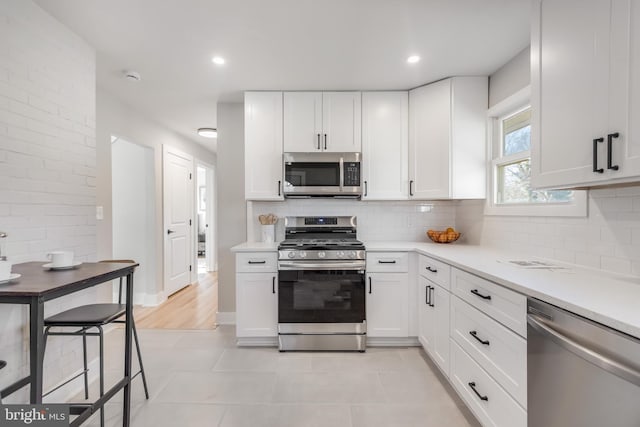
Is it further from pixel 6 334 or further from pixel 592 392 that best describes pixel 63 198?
pixel 592 392

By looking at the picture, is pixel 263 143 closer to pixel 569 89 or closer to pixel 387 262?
pixel 387 262

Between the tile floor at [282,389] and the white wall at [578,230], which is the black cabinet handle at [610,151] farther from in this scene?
the tile floor at [282,389]

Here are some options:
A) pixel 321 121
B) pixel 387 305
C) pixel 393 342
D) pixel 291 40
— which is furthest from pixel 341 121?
pixel 393 342

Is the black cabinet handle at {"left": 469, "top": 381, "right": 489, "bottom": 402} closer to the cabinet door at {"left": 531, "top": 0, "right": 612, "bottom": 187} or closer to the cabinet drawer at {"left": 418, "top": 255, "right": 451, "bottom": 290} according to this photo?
the cabinet drawer at {"left": 418, "top": 255, "right": 451, "bottom": 290}

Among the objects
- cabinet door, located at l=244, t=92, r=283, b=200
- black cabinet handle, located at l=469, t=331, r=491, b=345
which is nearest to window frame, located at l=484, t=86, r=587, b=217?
black cabinet handle, located at l=469, t=331, r=491, b=345

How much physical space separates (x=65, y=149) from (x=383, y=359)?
2.86 m

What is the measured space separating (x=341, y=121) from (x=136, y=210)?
2971 mm

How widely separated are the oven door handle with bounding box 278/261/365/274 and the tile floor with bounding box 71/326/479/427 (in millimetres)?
753

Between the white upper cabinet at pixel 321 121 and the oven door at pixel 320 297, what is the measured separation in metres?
1.23

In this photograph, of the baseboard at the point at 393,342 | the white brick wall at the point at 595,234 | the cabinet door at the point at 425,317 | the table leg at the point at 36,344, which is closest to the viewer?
the table leg at the point at 36,344

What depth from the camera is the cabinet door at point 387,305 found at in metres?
2.63

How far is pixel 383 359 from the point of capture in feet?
8.09

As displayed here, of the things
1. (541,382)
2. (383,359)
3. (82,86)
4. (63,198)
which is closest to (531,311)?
(541,382)

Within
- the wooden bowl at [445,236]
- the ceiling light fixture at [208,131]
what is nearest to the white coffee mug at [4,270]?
the wooden bowl at [445,236]
